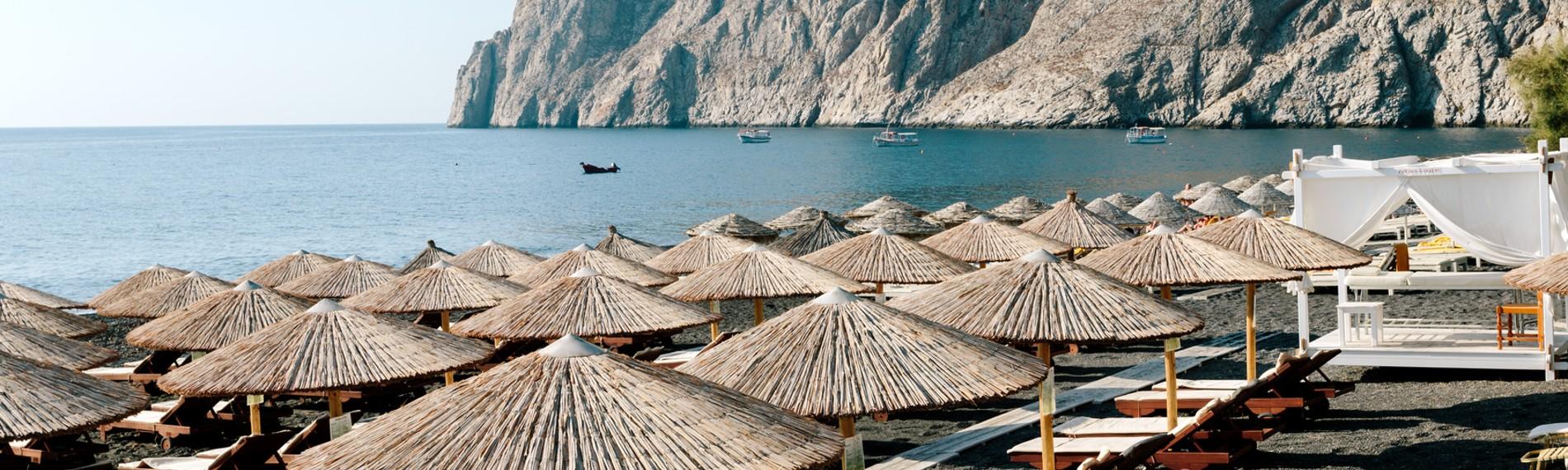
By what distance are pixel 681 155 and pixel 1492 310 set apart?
103m

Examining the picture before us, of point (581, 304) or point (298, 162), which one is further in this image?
point (298, 162)

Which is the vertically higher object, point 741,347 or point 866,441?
point 741,347

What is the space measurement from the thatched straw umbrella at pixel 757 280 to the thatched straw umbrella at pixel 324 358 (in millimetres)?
4491

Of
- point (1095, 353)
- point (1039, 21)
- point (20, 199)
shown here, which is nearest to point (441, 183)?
point (20, 199)

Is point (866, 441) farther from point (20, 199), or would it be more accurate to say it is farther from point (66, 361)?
point (20, 199)

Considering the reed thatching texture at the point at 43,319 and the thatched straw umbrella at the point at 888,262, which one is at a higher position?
the thatched straw umbrella at the point at 888,262

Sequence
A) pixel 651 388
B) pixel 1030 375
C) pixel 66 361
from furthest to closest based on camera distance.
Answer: pixel 66 361, pixel 1030 375, pixel 651 388

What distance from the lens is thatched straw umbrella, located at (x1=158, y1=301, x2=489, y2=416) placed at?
31.8ft

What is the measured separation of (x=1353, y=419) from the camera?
38.7 ft

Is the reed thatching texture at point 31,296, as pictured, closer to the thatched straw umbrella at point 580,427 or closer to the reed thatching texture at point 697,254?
the reed thatching texture at point 697,254

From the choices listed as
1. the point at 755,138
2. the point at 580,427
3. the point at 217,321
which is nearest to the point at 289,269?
the point at 217,321

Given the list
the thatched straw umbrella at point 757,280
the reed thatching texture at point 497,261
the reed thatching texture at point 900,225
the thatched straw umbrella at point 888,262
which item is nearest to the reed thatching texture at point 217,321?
the thatched straw umbrella at point 757,280

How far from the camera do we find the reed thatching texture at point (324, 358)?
9.70 m

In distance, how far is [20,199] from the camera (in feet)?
284
